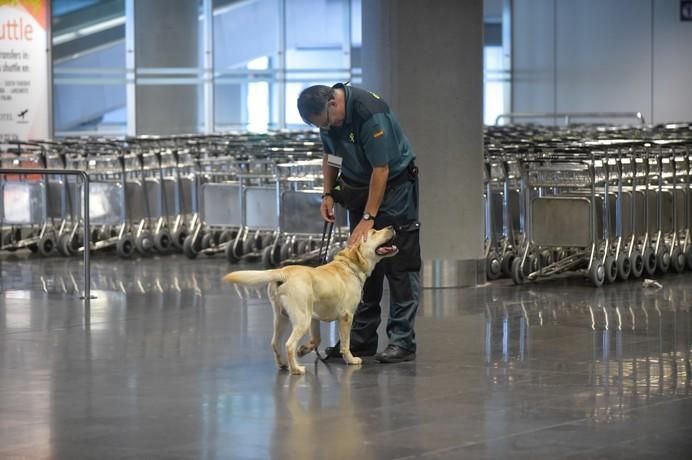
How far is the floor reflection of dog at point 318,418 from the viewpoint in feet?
19.6

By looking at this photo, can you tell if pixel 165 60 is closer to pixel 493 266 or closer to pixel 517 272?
pixel 493 266

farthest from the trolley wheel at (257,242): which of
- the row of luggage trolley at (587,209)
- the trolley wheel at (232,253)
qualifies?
the row of luggage trolley at (587,209)

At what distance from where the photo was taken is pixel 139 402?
7.12 meters

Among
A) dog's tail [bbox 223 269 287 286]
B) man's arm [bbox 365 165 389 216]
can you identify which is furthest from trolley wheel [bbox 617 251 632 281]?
dog's tail [bbox 223 269 287 286]

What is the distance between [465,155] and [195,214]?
4.62 metres

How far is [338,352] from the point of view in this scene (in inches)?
336

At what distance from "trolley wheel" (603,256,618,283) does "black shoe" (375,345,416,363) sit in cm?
474

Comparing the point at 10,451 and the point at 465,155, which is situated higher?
the point at 465,155

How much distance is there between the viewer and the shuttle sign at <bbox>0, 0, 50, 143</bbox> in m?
19.2

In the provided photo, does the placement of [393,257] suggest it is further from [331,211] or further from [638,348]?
[638,348]

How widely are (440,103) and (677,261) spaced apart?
10.5 feet

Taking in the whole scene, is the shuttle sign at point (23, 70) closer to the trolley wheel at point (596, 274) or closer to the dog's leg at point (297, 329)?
the trolley wheel at point (596, 274)

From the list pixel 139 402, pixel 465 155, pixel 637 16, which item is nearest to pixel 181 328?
pixel 139 402

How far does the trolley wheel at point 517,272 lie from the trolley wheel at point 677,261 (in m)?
1.96
